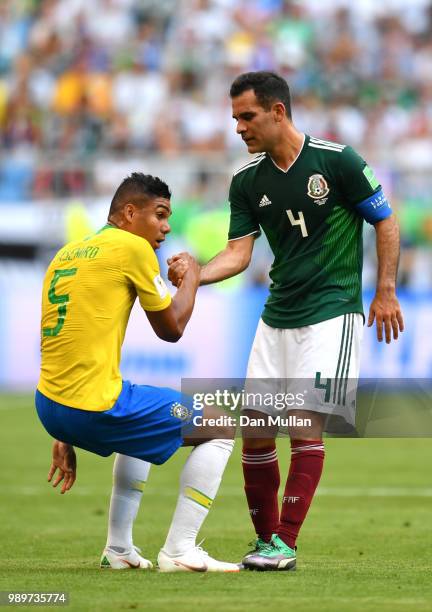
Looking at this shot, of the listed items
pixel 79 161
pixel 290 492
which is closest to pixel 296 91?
pixel 79 161

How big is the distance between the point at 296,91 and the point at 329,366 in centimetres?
1527

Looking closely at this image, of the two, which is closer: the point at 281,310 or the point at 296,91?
the point at 281,310

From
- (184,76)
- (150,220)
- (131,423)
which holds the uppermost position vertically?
(184,76)

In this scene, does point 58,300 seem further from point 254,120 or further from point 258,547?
point 258,547

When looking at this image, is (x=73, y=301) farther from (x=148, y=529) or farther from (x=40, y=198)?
(x=40, y=198)

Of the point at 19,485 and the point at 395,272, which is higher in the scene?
the point at 395,272

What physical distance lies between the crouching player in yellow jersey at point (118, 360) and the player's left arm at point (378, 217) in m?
0.95

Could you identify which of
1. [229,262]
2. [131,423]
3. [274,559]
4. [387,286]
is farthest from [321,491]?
[131,423]

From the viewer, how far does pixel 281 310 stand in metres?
A: 7.02

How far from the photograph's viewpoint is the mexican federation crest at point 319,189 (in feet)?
22.7

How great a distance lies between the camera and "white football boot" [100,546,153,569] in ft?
22.0

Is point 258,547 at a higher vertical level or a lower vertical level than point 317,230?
lower

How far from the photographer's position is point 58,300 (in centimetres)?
641

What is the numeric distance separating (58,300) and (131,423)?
2.25 feet
